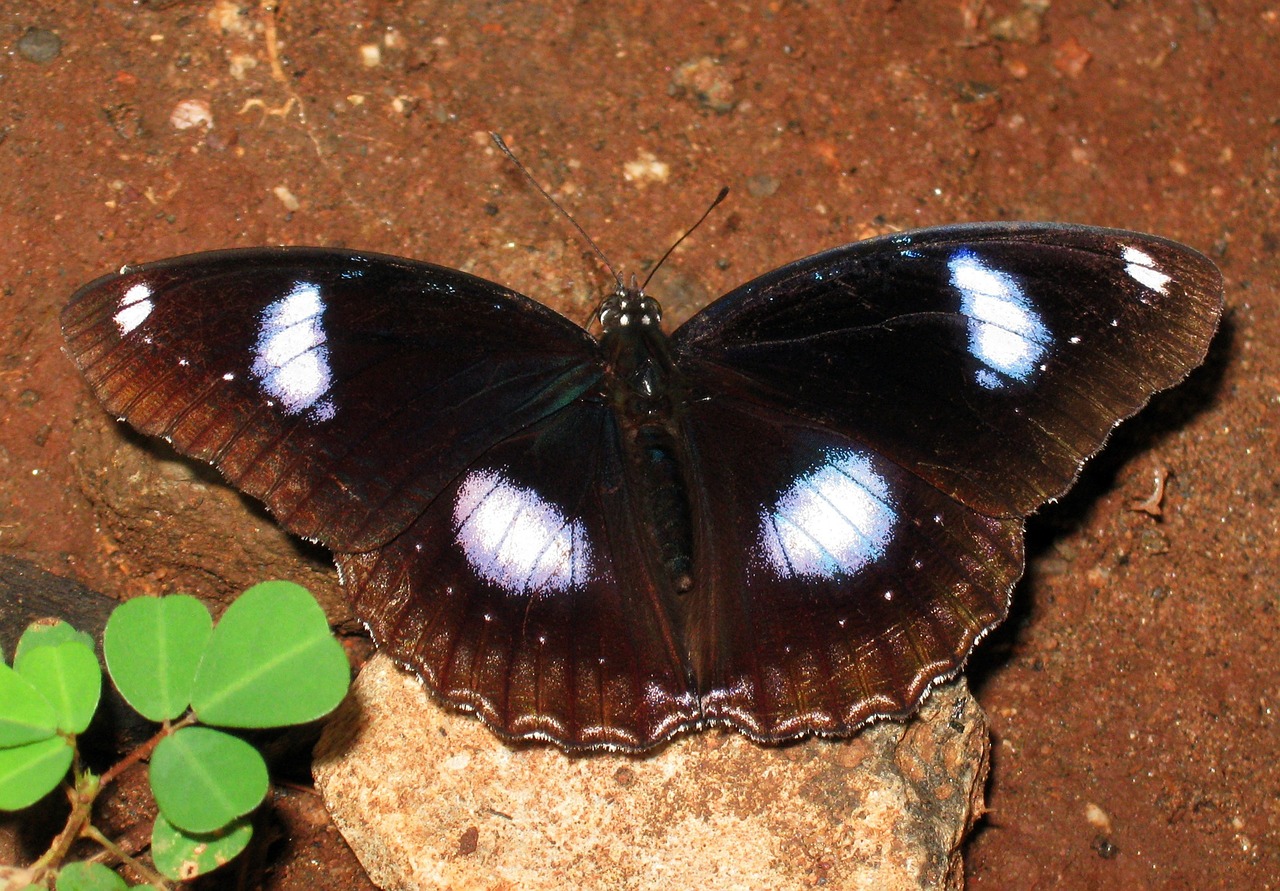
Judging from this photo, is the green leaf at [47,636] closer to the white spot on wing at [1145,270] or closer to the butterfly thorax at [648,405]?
the butterfly thorax at [648,405]

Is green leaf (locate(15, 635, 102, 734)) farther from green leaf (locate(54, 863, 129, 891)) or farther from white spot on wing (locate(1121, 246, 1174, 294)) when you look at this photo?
white spot on wing (locate(1121, 246, 1174, 294))

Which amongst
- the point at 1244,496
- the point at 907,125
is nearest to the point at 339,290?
the point at 907,125

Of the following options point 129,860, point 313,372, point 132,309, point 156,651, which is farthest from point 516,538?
point 129,860

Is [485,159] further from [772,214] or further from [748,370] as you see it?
[748,370]

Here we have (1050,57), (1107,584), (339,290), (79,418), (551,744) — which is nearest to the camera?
(339,290)

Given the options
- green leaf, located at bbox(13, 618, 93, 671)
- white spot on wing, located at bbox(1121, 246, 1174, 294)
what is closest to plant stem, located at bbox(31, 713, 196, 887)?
green leaf, located at bbox(13, 618, 93, 671)

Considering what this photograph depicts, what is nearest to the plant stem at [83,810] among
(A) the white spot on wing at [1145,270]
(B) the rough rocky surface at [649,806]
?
(B) the rough rocky surface at [649,806]

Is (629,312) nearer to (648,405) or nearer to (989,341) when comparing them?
(648,405)
